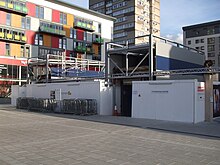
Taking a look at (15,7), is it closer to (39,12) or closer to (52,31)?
(39,12)

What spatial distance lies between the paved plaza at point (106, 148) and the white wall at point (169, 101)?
467 centimetres

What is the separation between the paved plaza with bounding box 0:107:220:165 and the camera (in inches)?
282

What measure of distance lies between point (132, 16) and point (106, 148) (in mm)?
96373

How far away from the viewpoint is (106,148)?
8727 millimetres

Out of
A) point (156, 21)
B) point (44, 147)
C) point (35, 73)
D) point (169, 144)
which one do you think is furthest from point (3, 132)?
point (156, 21)

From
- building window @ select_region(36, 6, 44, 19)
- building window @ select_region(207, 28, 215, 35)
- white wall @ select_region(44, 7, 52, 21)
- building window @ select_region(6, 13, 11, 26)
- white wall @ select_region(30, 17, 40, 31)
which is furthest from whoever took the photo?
building window @ select_region(207, 28, 215, 35)

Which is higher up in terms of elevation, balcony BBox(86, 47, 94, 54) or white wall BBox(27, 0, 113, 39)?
white wall BBox(27, 0, 113, 39)

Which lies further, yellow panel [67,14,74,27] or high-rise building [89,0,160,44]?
high-rise building [89,0,160,44]

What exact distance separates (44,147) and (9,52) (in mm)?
47738

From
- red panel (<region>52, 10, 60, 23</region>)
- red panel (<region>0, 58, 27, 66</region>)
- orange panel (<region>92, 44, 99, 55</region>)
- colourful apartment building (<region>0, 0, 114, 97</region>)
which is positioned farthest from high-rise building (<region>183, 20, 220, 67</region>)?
red panel (<region>0, 58, 27, 66</region>)

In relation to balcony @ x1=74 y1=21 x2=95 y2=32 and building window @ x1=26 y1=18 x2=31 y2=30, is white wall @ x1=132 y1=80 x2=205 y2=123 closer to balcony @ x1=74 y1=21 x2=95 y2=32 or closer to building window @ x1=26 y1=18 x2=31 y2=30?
building window @ x1=26 y1=18 x2=31 y2=30

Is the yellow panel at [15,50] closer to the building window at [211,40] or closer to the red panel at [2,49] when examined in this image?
the red panel at [2,49]

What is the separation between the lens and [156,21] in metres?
111

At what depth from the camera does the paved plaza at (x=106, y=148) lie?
23.5 feet
